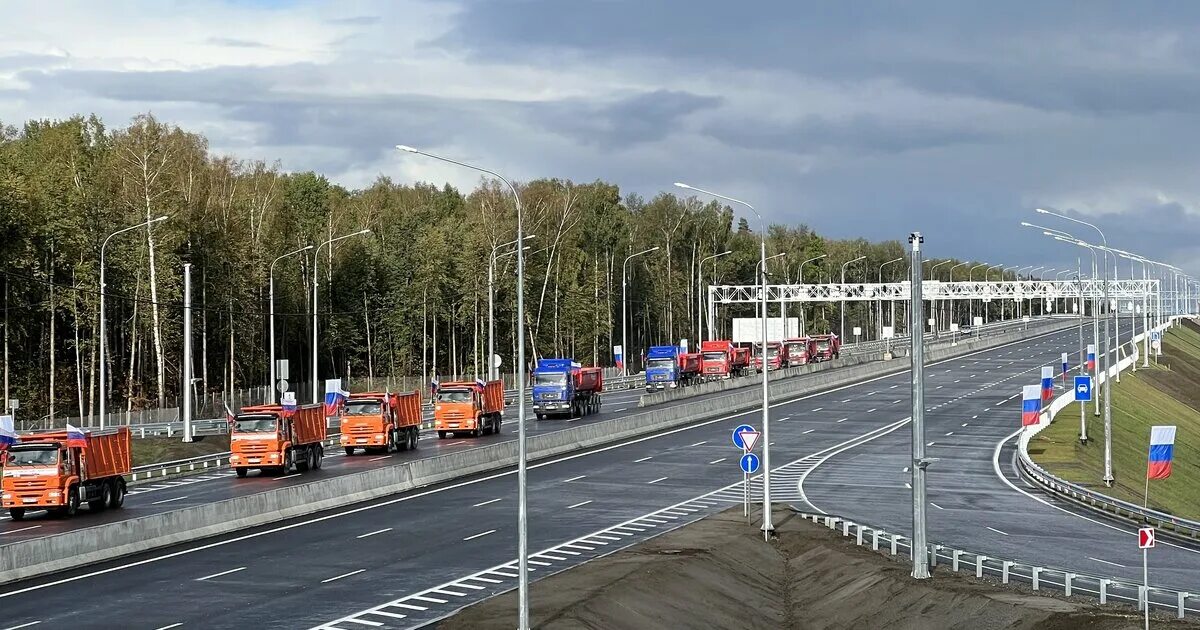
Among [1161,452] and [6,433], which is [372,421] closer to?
[6,433]

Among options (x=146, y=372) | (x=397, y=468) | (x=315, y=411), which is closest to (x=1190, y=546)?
(x=397, y=468)

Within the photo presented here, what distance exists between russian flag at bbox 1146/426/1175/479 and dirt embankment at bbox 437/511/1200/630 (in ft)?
51.6

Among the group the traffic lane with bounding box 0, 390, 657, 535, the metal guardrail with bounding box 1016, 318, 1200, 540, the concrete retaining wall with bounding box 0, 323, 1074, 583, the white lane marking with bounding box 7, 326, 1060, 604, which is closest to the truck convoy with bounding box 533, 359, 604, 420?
the traffic lane with bounding box 0, 390, 657, 535

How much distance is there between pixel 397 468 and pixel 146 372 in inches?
2352

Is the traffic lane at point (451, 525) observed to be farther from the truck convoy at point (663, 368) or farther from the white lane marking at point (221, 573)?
the truck convoy at point (663, 368)

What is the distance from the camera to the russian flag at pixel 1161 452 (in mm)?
48312

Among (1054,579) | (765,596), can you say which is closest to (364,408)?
(765,596)

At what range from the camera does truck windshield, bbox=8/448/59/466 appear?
138 ft

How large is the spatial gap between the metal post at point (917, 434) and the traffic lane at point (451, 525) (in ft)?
35.4

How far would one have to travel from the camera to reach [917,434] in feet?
105

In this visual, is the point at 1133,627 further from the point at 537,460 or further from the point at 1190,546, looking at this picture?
the point at 537,460

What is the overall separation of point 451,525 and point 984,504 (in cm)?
2036

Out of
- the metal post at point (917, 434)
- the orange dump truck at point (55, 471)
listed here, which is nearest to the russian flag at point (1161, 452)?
the metal post at point (917, 434)

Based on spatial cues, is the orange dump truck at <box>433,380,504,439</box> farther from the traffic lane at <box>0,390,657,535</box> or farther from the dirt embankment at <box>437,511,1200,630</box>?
the dirt embankment at <box>437,511,1200,630</box>
